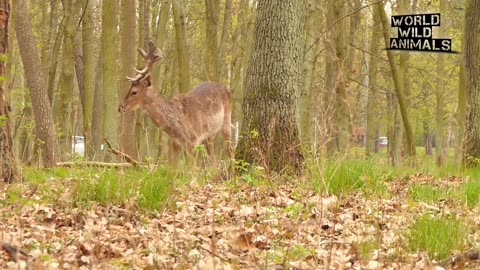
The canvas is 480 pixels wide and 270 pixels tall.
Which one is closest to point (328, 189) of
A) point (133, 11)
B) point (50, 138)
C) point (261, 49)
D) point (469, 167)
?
point (261, 49)

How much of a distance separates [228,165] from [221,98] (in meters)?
6.11

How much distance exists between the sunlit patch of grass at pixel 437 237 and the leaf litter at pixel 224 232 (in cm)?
9

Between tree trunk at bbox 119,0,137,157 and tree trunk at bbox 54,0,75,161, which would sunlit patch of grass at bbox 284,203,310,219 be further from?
tree trunk at bbox 54,0,75,161

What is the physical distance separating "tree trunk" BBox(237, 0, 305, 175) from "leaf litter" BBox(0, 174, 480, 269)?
1.36m

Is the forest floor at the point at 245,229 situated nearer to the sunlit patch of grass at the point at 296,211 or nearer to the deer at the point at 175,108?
the sunlit patch of grass at the point at 296,211

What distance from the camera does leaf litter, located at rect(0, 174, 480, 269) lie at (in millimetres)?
4188

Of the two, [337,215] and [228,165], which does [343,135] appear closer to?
[228,165]

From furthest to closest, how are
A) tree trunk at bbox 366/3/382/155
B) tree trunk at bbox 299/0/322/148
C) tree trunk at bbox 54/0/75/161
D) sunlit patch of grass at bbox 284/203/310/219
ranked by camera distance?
tree trunk at bbox 366/3/382/155, tree trunk at bbox 54/0/75/161, tree trunk at bbox 299/0/322/148, sunlit patch of grass at bbox 284/203/310/219

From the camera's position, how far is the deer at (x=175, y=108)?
1242 centimetres

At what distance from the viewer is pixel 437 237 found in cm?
458

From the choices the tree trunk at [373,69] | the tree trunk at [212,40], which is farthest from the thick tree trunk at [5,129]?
the tree trunk at [373,69]

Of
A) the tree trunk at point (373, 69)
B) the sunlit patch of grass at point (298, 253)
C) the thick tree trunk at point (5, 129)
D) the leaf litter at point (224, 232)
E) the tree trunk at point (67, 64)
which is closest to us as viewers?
the leaf litter at point (224, 232)

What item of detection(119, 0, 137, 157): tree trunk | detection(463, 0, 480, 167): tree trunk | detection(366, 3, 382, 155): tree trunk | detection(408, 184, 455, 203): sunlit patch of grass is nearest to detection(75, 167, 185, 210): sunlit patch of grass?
detection(408, 184, 455, 203): sunlit patch of grass

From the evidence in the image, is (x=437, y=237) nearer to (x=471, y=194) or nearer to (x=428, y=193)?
(x=428, y=193)
